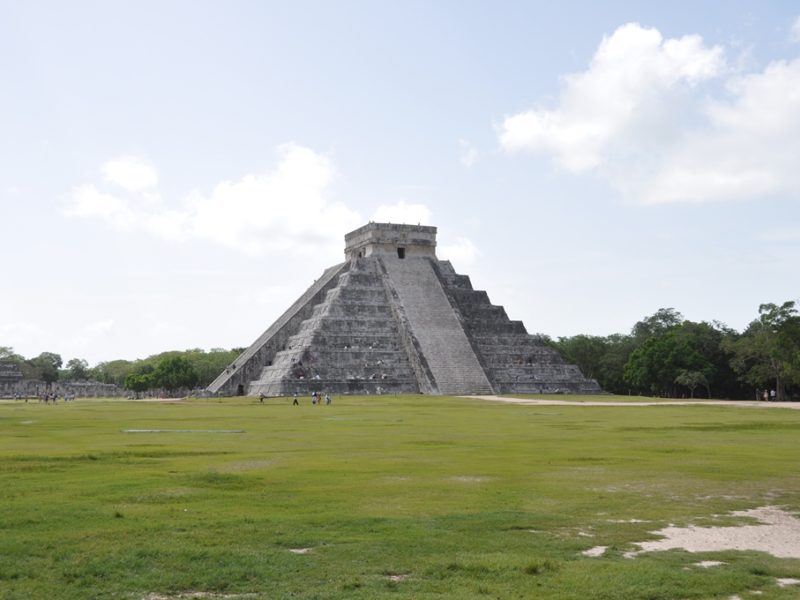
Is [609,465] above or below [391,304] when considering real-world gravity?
below

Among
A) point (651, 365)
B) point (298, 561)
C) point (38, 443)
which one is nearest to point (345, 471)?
point (298, 561)

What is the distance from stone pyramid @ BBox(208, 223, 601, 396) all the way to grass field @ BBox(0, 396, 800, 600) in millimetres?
34596

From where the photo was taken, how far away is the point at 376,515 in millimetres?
9406

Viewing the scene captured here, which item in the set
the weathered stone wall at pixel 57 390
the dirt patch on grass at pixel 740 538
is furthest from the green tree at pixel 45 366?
the dirt patch on grass at pixel 740 538

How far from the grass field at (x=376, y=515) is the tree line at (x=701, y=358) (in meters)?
43.6

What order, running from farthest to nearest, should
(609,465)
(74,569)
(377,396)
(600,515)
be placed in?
(377,396), (609,465), (600,515), (74,569)

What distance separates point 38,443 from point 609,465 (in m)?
11.9

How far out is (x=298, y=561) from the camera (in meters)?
7.47

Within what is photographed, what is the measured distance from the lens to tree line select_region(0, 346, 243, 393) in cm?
8844

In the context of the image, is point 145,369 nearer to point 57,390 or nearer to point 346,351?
point 57,390

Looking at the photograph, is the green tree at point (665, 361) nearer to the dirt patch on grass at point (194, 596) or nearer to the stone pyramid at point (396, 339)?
the stone pyramid at point (396, 339)

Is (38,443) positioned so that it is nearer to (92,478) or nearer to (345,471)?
(92,478)

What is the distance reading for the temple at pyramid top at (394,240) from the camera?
65325 mm

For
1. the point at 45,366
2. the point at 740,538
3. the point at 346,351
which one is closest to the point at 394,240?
the point at 346,351
